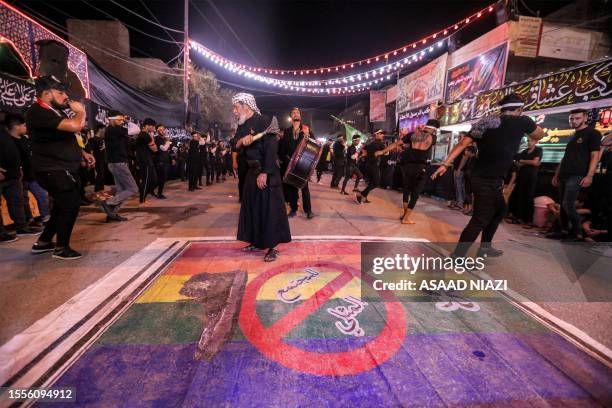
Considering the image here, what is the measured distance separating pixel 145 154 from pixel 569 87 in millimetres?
9812

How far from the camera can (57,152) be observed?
3.42 meters

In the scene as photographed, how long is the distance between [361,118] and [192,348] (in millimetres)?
34034

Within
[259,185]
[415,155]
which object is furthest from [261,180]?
[415,155]

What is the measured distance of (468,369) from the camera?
177cm

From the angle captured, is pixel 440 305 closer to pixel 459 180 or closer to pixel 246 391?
pixel 246 391

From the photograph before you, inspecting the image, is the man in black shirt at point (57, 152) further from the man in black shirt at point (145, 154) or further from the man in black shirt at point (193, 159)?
the man in black shirt at point (193, 159)

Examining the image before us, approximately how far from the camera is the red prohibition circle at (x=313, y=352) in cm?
178

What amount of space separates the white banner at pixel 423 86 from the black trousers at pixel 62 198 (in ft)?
47.9

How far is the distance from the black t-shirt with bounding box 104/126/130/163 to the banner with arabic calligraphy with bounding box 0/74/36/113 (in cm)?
258

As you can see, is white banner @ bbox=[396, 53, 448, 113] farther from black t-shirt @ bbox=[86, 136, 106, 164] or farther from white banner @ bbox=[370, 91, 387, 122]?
black t-shirt @ bbox=[86, 136, 106, 164]

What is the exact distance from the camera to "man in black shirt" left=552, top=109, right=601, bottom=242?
4418mm

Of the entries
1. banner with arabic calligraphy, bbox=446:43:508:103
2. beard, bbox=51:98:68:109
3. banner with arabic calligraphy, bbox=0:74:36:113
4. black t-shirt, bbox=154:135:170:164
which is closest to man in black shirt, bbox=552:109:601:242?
banner with arabic calligraphy, bbox=446:43:508:103

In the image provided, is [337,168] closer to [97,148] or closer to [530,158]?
[530,158]

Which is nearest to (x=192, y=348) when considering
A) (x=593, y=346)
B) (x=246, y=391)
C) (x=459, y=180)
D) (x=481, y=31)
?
(x=246, y=391)
